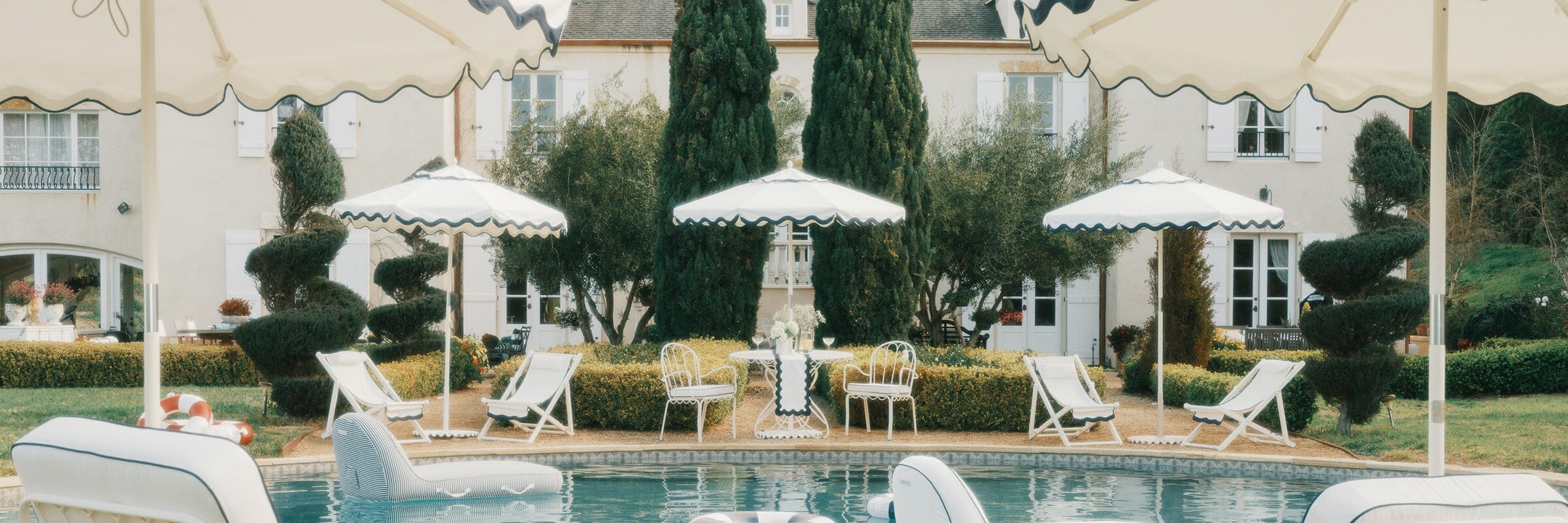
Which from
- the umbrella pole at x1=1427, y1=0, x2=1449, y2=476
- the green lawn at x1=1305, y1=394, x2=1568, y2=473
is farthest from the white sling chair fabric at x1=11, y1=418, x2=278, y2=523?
the green lawn at x1=1305, y1=394, x2=1568, y2=473

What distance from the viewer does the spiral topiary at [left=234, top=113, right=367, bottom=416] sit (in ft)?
32.9

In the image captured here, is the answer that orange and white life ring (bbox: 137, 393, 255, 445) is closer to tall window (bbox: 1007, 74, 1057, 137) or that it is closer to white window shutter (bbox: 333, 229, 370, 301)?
white window shutter (bbox: 333, 229, 370, 301)

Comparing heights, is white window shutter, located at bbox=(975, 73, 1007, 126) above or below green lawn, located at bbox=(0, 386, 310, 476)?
above

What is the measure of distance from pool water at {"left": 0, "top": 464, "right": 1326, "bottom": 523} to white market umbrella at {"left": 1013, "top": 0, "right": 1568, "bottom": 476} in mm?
2849

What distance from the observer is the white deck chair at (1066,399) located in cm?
917

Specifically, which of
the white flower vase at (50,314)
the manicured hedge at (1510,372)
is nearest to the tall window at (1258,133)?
the manicured hedge at (1510,372)

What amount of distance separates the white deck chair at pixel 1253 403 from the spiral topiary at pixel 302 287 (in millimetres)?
7055

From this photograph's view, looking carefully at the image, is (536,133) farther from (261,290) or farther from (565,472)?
(565,472)

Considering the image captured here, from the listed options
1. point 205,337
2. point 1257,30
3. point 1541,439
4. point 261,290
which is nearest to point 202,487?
point 1257,30

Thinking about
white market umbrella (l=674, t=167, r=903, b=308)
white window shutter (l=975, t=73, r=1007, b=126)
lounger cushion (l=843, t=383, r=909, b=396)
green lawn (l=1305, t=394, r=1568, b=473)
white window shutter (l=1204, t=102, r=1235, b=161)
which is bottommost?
green lawn (l=1305, t=394, r=1568, b=473)

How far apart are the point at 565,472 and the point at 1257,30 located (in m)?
5.65

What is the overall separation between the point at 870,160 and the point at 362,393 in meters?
6.41

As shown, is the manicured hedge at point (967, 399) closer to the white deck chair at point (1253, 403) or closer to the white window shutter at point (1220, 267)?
the white deck chair at point (1253, 403)

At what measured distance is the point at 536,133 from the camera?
15750 mm
